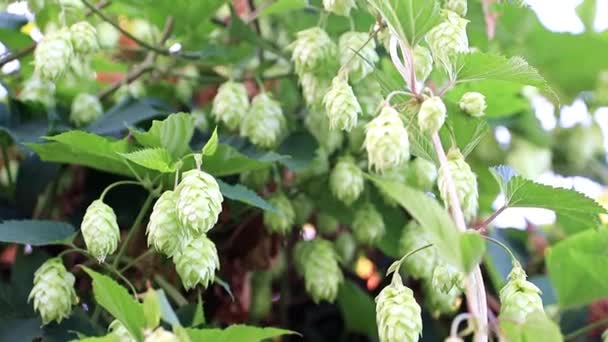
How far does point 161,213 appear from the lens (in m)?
0.90

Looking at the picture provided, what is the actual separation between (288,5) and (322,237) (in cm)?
35

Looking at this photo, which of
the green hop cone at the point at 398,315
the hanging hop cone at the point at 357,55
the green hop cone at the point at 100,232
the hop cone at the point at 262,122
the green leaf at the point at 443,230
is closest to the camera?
the green leaf at the point at 443,230

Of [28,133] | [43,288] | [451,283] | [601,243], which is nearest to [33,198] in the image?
[28,133]

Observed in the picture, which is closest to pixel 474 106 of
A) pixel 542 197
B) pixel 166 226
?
pixel 542 197

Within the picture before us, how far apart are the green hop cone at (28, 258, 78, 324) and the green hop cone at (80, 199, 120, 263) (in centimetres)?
8

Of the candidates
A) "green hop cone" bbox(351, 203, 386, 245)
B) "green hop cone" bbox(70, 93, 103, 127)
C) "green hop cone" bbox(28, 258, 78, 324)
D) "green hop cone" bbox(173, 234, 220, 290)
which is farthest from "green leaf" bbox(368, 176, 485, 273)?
"green hop cone" bbox(70, 93, 103, 127)

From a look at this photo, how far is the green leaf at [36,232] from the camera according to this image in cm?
100

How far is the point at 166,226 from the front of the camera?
2.93 ft

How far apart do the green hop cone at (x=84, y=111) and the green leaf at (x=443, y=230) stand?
26.3 inches

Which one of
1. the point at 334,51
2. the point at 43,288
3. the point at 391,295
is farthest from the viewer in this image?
the point at 334,51

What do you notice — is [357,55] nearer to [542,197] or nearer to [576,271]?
[542,197]

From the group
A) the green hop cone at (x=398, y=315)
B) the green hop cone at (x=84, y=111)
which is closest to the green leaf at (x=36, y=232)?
the green hop cone at (x=84, y=111)

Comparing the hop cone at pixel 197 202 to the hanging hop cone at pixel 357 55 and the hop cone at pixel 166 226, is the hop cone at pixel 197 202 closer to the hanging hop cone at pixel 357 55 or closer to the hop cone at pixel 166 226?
the hop cone at pixel 166 226

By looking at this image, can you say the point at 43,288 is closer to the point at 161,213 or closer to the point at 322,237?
the point at 161,213
